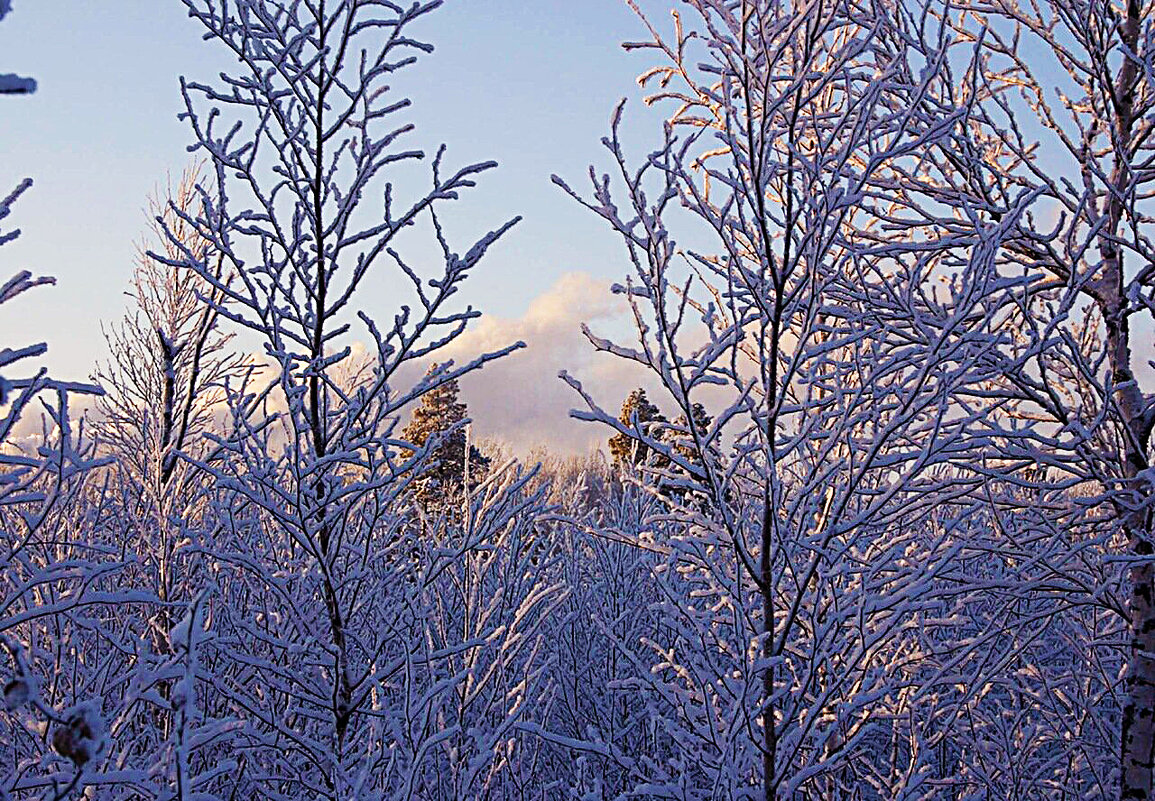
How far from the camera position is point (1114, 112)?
5.57 meters

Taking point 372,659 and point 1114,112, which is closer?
point 372,659

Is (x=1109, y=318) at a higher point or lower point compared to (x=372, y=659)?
higher

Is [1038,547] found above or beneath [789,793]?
above

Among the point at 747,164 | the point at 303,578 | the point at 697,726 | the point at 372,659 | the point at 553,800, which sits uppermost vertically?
the point at 747,164

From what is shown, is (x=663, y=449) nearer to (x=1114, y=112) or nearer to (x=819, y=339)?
(x=819, y=339)

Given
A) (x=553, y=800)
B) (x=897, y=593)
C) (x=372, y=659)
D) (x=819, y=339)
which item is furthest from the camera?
(x=553, y=800)

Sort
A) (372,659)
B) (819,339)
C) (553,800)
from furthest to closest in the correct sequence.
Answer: (553,800) → (819,339) → (372,659)

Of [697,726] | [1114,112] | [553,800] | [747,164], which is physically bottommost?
[553,800]

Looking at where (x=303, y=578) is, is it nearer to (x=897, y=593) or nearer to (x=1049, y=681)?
(x=897, y=593)

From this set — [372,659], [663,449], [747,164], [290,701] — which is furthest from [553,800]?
[747,164]

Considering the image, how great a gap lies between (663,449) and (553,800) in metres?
4.86

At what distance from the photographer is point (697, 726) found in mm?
3814

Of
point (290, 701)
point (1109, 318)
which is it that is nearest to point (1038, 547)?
point (1109, 318)

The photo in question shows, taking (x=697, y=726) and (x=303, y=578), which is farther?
(x=303, y=578)
